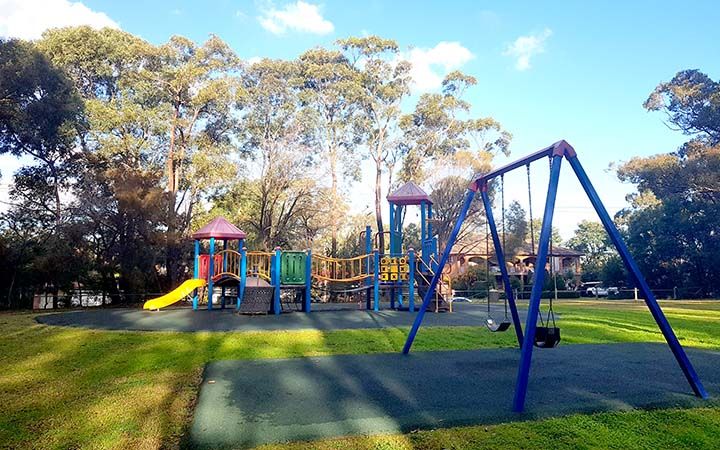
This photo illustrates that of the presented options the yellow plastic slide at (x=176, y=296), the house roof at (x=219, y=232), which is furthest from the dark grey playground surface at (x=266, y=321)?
the house roof at (x=219, y=232)

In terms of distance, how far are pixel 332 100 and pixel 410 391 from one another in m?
29.6

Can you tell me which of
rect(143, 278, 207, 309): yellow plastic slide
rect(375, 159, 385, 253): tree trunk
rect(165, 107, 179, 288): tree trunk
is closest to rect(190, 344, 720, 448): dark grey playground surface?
rect(143, 278, 207, 309): yellow plastic slide

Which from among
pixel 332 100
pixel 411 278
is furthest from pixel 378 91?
pixel 411 278

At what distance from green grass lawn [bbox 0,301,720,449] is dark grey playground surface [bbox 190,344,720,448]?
9.7 inches

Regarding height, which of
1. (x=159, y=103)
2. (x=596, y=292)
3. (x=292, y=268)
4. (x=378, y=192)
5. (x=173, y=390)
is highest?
(x=159, y=103)

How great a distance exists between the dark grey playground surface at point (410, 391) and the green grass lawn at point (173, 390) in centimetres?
25

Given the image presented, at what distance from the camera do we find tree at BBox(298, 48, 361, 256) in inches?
1254

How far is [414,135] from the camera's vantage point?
34.2m

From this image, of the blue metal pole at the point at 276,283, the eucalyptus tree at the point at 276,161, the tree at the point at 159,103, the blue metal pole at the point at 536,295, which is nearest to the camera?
the blue metal pole at the point at 536,295

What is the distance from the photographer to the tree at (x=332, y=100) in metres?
31.8

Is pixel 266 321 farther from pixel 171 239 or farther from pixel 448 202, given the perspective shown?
pixel 448 202

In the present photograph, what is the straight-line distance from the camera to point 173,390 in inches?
202

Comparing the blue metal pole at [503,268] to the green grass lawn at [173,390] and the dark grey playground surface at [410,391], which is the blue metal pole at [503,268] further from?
the green grass lawn at [173,390]

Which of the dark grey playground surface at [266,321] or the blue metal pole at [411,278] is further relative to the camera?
the blue metal pole at [411,278]
